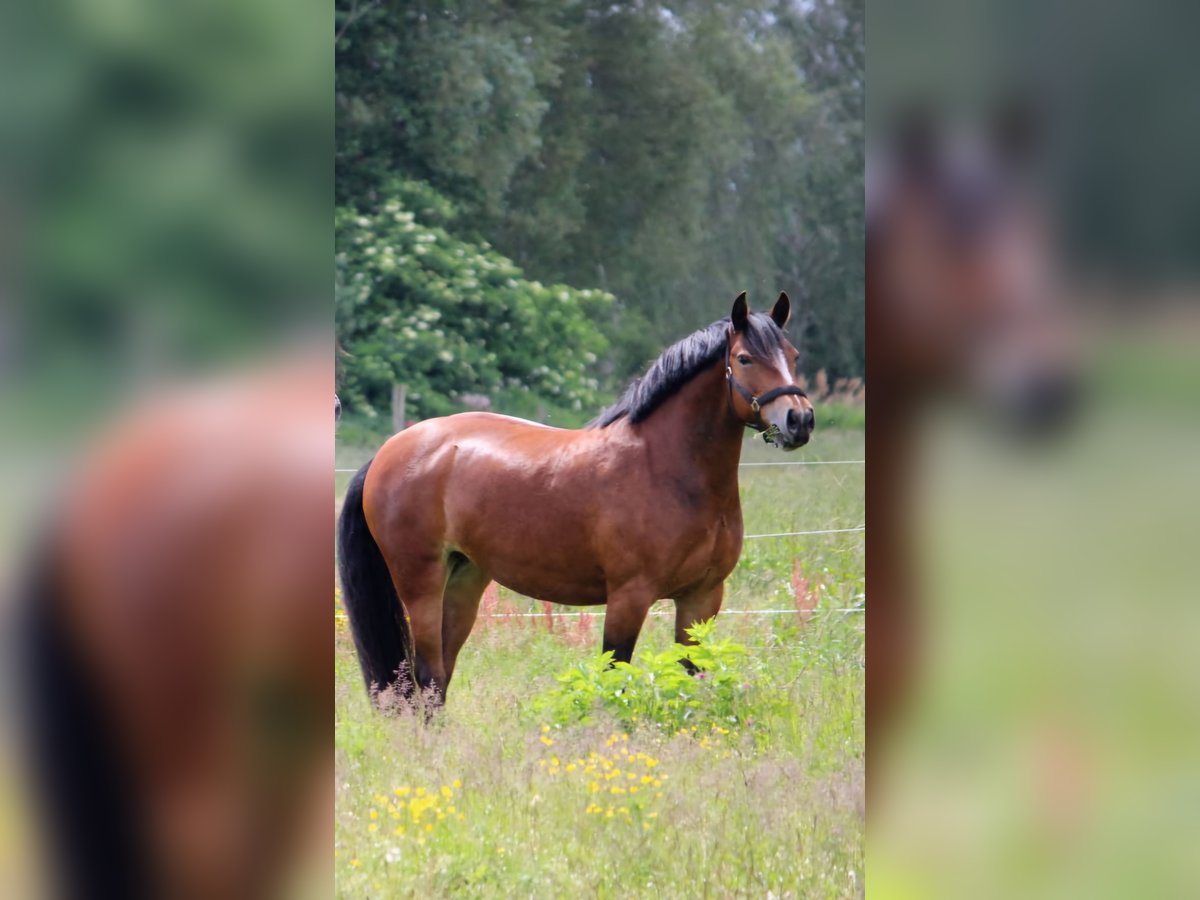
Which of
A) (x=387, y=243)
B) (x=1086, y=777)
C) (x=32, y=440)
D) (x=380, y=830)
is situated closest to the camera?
(x=32, y=440)

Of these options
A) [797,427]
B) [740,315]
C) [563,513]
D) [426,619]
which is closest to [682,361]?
[740,315]

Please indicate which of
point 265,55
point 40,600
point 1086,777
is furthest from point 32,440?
point 1086,777

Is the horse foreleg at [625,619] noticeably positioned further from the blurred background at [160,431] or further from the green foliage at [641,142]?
the blurred background at [160,431]

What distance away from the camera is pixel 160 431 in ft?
4.35

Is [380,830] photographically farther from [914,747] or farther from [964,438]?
[964,438]

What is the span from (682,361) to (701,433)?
217mm

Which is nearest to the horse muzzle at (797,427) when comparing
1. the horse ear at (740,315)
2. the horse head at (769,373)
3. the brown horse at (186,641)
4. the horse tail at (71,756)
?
the horse head at (769,373)

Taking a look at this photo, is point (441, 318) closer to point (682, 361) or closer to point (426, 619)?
point (682, 361)

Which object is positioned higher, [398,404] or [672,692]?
[398,404]

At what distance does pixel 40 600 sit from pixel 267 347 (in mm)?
403

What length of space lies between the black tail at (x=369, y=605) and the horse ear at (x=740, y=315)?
1.05 metres

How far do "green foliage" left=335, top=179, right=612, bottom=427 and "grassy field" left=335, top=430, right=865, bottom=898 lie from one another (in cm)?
27

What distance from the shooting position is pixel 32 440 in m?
1.30

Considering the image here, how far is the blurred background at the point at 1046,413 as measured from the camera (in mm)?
1545
